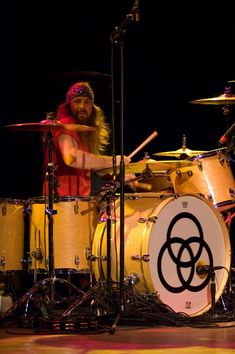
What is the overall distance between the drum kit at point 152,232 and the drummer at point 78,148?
20cm

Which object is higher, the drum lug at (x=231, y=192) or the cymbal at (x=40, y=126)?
the cymbal at (x=40, y=126)

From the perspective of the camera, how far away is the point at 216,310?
593cm

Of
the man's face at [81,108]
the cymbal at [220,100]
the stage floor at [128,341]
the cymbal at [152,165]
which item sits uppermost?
the cymbal at [220,100]

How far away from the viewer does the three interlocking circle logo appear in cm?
549

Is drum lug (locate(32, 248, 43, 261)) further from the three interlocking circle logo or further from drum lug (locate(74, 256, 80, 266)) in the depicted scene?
the three interlocking circle logo

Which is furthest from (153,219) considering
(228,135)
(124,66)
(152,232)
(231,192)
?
(124,66)

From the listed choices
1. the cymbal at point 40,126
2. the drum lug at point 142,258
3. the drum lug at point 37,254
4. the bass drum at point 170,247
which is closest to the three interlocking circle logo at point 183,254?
the bass drum at point 170,247

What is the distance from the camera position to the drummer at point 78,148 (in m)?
5.91

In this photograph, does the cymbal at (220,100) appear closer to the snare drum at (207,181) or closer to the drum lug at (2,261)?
the snare drum at (207,181)

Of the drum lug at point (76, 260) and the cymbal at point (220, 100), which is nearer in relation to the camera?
the drum lug at point (76, 260)

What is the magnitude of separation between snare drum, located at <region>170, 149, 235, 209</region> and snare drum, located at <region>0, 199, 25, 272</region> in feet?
4.09

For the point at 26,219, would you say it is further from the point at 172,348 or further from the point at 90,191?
the point at 172,348

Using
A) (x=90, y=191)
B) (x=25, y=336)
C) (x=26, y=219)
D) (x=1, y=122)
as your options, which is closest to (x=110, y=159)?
(x=90, y=191)

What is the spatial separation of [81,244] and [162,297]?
0.79m
